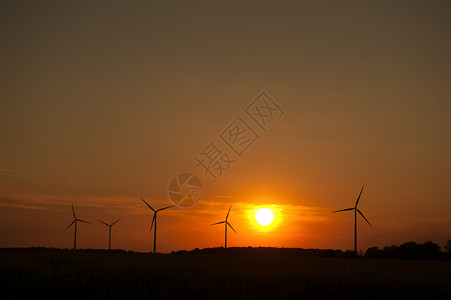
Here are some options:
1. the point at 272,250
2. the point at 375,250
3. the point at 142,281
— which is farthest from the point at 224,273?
the point at 272,250

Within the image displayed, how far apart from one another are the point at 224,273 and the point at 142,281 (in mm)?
7973

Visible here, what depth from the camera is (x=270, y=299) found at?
4316 cm

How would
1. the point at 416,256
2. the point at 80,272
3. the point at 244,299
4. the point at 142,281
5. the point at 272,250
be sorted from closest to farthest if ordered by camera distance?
1. the point at 244,299
2. the point at 142,281
3. the point at 80,272
4. the point at 416,256
5. the point at 272,250

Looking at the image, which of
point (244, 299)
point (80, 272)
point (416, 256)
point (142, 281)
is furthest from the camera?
point (416, 256)

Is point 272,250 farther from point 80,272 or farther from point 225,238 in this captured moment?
point 80,272

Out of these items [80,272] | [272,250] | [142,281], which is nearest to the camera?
[142,281]

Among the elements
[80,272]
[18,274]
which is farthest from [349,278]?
[18,274]

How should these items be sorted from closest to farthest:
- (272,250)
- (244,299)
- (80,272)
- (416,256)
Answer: (244,299)
(80,272)
(416,256)
(272,250)

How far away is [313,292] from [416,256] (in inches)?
3760

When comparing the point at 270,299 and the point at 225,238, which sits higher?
the point at 225,238

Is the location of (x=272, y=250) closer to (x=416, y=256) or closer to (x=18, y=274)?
(x=416, y=256)

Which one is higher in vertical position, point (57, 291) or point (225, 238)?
point (225, 238)

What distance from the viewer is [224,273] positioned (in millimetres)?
51375

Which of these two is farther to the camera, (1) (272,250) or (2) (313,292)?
(1) (272,250)
